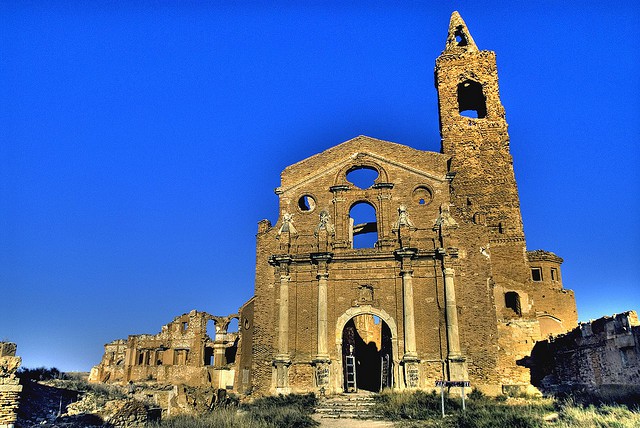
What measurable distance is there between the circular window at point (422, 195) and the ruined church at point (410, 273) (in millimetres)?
46

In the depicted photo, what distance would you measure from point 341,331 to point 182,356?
668 inches

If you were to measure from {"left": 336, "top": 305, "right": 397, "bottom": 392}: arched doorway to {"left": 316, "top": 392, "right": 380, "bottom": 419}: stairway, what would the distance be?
1.16 m

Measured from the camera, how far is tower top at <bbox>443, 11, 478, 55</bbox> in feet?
91.3

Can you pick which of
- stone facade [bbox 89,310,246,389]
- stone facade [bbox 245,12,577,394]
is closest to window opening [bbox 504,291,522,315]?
stone facade [bbox 245,12,577,394]

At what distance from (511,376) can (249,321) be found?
11620 millimetres

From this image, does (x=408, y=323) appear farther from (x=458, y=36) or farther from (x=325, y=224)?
(x=458, y=36)

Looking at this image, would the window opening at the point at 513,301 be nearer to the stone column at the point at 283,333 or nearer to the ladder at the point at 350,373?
the ladder at the point at 350,373

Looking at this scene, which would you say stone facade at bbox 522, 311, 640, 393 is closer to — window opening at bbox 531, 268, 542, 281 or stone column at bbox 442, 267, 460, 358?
stone column at bbox 442, 267, 460, 358

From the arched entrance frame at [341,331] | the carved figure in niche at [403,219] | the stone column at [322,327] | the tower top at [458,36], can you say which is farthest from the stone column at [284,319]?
the tower top at [458,36]

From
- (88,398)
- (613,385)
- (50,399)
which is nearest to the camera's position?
(613,385)

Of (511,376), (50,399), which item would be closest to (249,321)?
(50,399)

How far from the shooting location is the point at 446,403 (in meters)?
17.4

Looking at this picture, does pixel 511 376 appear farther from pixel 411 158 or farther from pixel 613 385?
pixel 411 158

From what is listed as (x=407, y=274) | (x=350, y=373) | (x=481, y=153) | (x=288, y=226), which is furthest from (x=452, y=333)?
(x=481, y=153)
